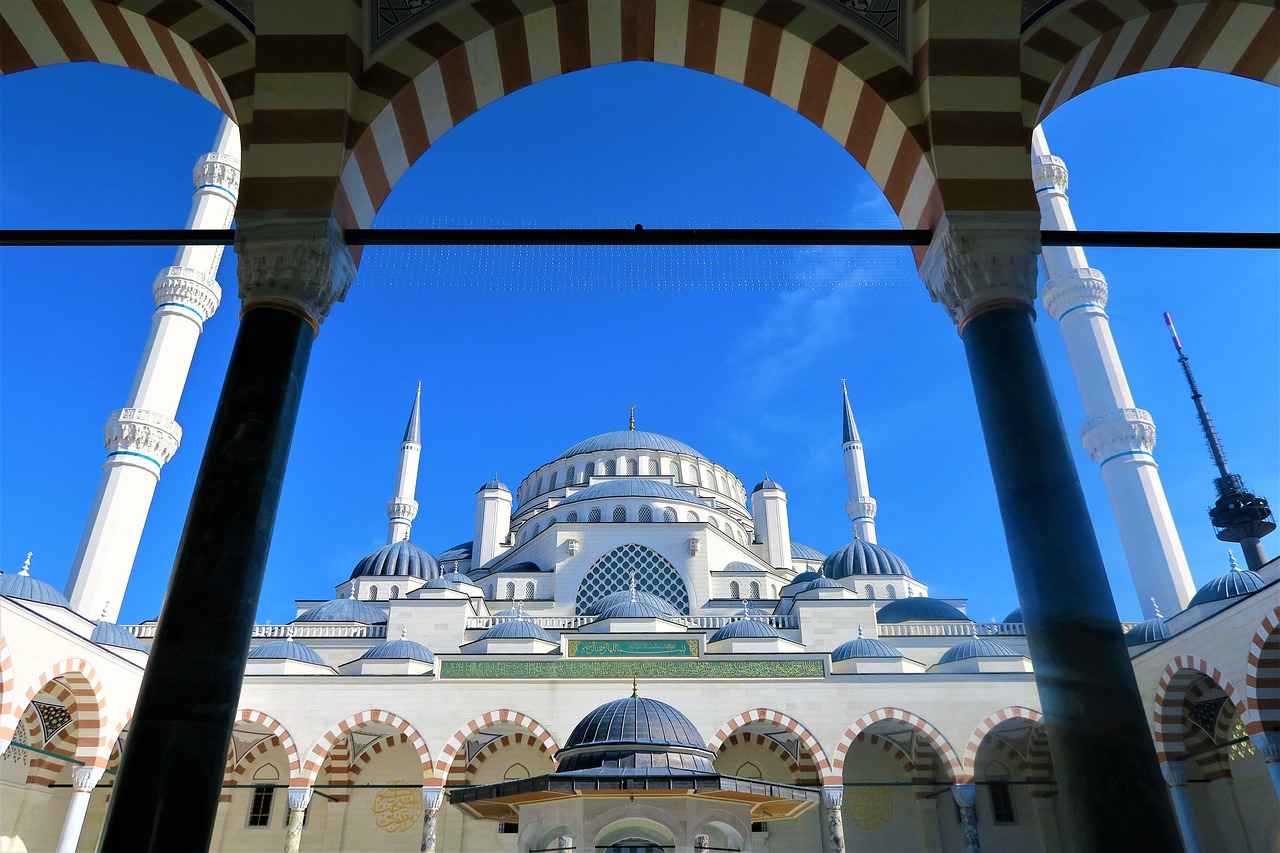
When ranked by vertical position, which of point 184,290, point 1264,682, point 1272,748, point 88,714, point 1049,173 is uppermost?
point 1049,173

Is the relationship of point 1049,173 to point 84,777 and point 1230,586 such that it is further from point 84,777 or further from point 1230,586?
point 84,777

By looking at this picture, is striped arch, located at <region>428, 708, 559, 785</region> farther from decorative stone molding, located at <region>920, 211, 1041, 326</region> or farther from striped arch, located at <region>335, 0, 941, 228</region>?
decorative stone molding, located at <region>920, 211, 1041, 326</region>

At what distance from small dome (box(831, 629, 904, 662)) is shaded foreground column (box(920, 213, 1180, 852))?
40.9 ft

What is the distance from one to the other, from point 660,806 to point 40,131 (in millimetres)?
7771

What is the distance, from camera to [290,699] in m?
14.1

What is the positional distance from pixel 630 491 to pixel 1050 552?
2036 centimetres

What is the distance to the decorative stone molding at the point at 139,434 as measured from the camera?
15.2 m

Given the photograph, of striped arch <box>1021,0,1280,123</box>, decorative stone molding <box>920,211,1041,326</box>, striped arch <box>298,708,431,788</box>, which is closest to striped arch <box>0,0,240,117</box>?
decorative stone molding <box>920,211,1041,326</box>

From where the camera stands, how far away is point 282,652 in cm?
1507

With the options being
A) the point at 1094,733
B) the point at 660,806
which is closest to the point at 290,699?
the point at 660,806

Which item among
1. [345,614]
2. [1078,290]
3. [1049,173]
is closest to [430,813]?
[345,614]

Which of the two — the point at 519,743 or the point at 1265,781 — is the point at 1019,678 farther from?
the point at 519,743

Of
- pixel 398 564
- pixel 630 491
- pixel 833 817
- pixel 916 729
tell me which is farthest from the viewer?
pixel 630 491

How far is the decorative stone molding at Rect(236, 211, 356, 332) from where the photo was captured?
355cm
